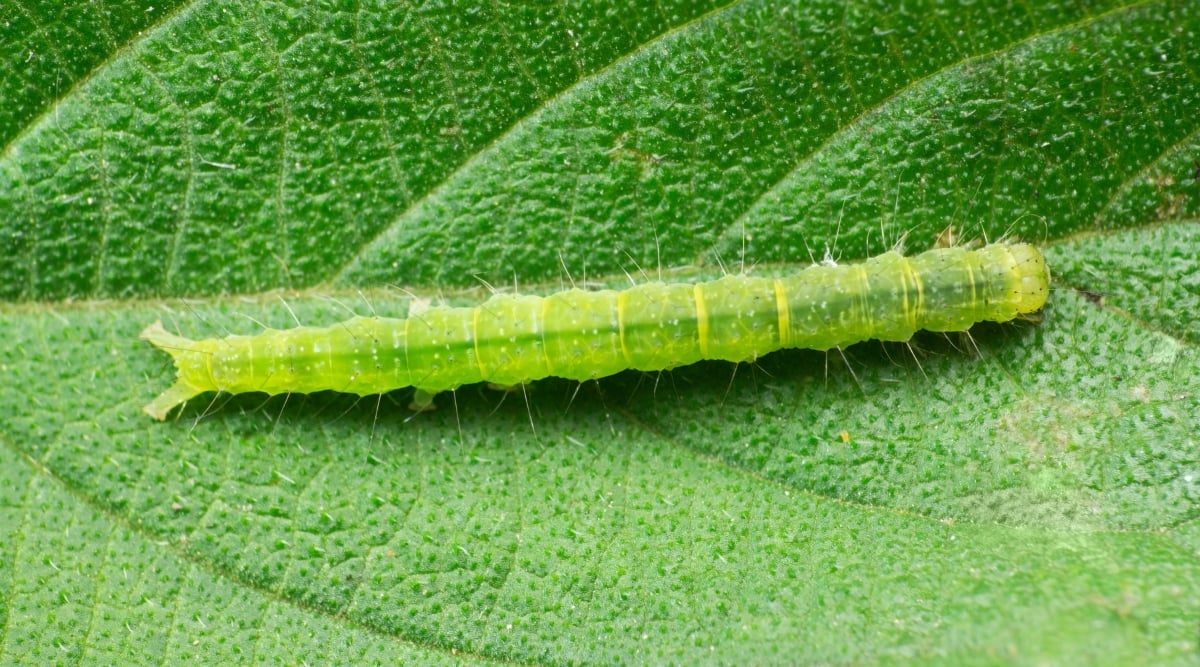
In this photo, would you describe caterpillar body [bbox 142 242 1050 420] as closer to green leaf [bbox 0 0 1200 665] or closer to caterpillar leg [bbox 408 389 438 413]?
caterpillar leg [bbox 408 389 438 413]

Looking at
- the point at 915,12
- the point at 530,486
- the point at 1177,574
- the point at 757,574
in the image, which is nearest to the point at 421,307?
the point at 530,486

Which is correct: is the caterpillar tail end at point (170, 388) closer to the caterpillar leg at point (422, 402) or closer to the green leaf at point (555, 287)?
the green leaf at point (555, 287)

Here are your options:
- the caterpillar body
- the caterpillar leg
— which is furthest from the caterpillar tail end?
the caterpillar leg

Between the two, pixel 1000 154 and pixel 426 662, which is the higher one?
pixel 1000 154

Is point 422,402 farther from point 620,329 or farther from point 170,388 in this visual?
point 170,388

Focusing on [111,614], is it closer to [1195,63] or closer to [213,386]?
[213,386]
